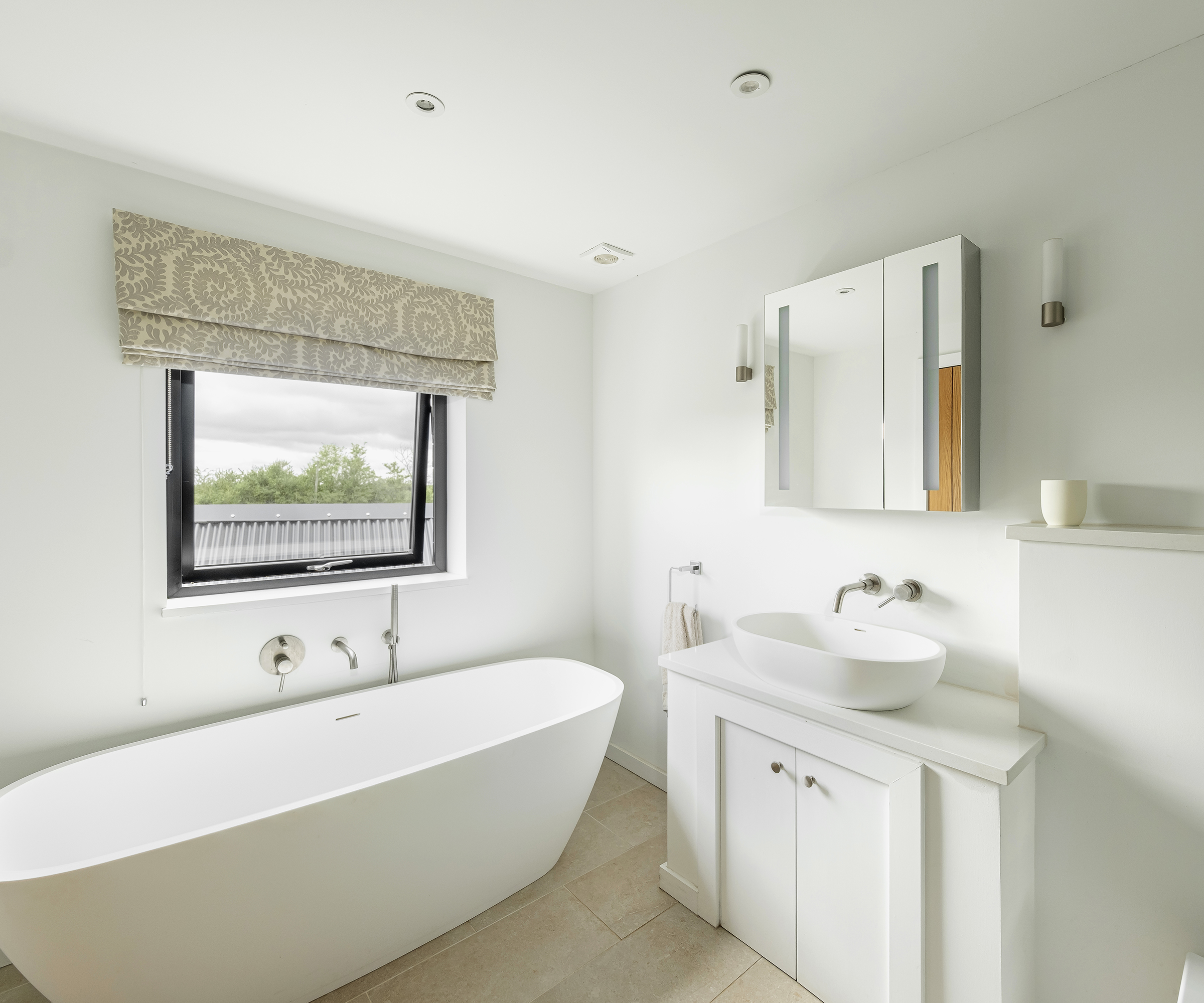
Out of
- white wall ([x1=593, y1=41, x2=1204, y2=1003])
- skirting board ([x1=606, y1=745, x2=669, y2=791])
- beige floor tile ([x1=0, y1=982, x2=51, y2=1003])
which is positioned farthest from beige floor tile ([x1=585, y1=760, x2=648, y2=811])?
beige floor tile ([x1=0, y1=982, x2=51, y2=1003])

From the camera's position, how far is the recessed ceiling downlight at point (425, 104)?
1627 mm

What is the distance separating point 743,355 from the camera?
2410mm

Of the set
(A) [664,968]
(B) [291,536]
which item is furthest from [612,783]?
(B) [291,536]

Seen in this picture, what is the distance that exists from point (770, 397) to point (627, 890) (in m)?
1.95

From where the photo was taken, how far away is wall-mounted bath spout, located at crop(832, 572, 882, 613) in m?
2.00

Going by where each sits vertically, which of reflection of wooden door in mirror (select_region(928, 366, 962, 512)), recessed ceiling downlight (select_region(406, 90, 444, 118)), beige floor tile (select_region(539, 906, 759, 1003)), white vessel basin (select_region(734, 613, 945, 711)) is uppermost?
Answer: recessed ceiling downlight (select_region(406, 90, 444, 118))

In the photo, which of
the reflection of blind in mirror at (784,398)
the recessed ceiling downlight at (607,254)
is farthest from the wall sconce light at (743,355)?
the recessed ceiling downlight at (607,254)

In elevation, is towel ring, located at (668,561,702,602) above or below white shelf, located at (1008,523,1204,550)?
below

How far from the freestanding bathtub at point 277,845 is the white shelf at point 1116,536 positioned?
1.43m

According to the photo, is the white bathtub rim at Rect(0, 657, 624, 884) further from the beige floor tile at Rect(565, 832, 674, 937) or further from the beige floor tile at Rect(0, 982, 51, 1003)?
the beige floor tile at Rect(565, 832, 674, 937)

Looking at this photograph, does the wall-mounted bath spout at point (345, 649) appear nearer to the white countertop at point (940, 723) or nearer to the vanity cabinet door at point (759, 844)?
the white countertop at point (940, 723)

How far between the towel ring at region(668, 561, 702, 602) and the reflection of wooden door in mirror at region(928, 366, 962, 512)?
1100 millimetres

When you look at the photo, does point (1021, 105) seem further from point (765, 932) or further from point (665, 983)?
point (665, 983)

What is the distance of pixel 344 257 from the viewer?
244cm
